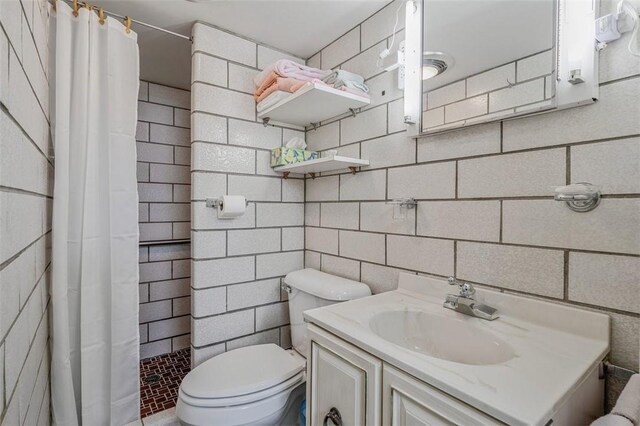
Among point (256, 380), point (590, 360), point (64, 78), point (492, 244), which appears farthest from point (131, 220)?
point (590, 360)

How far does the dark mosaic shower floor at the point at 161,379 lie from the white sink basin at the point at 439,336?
1364 mm

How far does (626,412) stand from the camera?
0.57 m

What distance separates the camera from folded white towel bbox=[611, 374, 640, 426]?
56 centimetres

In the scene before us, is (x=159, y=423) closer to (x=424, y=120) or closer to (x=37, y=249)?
(x=37, y=249)

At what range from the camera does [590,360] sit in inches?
26.9

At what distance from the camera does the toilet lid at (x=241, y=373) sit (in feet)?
3.72

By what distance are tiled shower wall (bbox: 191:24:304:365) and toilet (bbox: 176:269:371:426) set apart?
0.64 feet

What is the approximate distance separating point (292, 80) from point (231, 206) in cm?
66

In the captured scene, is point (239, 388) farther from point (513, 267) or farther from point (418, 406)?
point (513, 267)

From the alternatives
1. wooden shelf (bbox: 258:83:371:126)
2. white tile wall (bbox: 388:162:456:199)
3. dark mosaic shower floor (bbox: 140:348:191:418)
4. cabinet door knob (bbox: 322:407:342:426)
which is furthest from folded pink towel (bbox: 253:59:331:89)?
dark mosaic shower floor (bbox: 140:348:191:418)

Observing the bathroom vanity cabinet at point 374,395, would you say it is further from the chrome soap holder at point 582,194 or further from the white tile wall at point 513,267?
the chrome soap holder at point 582,194

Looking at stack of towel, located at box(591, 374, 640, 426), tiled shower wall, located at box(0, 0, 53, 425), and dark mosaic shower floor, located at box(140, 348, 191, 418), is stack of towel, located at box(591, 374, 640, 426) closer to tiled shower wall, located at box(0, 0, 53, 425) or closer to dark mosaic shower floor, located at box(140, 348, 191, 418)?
tiled shower wall, located at box(0, 0, 53, 425)

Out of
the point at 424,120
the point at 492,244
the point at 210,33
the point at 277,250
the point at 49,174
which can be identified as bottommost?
the point at 277,250

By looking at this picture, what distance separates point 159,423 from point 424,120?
5.49 ft
